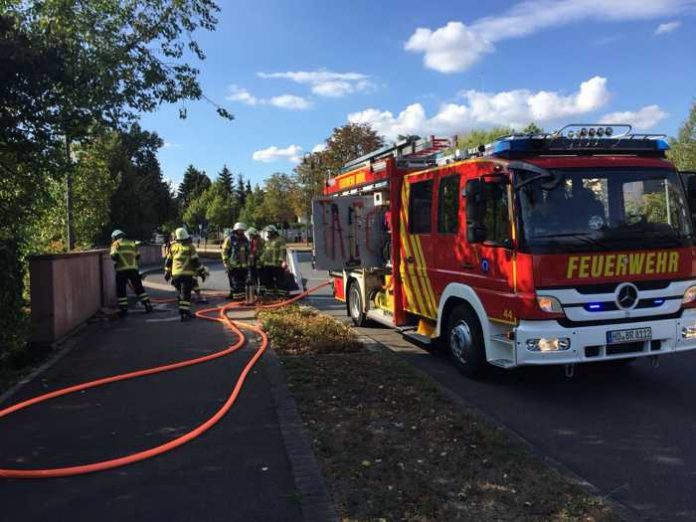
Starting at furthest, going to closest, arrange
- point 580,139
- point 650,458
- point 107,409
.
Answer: point 580,139
point 107,409
point 650,458

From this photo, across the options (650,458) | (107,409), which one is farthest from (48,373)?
(650,458)

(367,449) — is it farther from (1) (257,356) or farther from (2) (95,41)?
(2) (95,41)

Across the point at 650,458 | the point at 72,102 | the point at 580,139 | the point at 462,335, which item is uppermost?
the point at 72,102

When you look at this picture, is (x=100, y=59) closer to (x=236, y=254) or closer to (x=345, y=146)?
(x=236, y=254)

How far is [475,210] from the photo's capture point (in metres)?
6.30

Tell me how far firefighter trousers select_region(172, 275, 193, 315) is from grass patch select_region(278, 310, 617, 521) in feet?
17.1

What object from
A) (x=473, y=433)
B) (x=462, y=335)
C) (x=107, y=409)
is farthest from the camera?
(x=462, y=335)

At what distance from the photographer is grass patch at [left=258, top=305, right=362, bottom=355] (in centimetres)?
806

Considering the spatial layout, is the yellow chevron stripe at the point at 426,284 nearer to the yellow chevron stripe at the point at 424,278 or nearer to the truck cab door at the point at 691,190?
the yellow chevron stripe at the point at 424,278

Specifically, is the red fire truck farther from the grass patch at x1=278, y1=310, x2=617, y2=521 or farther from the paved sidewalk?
the paved sidewalk

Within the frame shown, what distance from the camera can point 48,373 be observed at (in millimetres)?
7078

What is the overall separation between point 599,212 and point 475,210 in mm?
1203

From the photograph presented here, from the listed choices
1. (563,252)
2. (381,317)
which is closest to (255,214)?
(381,317)

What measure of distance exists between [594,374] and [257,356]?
13.3 feet
